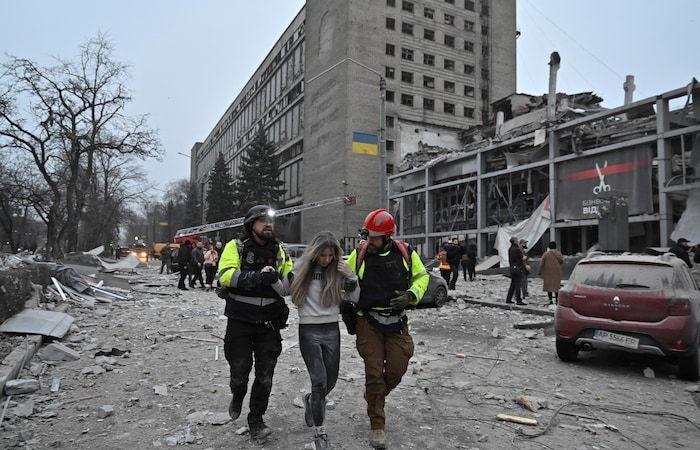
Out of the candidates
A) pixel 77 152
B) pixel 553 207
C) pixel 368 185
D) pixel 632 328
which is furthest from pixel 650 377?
pixel 368 185

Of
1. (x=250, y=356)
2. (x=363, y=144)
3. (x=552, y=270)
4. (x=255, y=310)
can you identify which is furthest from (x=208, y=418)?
(x=363, y=144)

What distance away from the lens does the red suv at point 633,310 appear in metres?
5.70

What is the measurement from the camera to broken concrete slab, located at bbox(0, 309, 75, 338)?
6861mm

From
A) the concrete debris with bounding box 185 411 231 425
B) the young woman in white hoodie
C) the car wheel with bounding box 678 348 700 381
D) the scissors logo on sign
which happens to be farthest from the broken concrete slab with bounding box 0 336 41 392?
the scissors logo on sign

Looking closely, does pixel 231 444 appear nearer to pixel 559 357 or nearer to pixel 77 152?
pixel 559 357

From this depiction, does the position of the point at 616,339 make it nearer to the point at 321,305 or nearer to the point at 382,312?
the point at 382,312

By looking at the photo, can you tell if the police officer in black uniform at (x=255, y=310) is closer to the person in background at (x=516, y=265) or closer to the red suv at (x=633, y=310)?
the red suv at (x=633, y=310)

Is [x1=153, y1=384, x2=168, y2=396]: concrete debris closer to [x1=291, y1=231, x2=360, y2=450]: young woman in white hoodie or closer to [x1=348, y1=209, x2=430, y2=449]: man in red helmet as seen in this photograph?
[x1=291, y1=231, x2=360, y2=450]: young woman in white hoodie

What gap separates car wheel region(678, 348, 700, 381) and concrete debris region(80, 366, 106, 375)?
7.39 metres

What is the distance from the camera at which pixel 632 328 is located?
587 centimetres

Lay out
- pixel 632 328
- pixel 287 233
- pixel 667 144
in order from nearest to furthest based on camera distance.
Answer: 1. pixel 632 328
2. pixel 667 144
3. pixel 287 233

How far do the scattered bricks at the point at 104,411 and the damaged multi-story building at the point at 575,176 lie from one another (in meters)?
14.2

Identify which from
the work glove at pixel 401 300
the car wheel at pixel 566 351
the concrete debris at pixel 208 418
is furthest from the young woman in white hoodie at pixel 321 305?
the car wheel at pixel 566 351

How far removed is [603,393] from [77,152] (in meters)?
29.7
